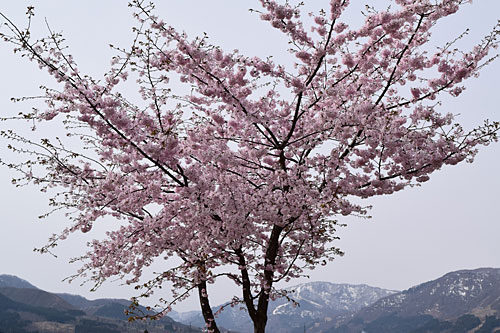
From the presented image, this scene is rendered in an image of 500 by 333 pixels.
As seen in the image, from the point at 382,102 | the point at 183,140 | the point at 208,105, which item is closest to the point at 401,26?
the point at 382,102

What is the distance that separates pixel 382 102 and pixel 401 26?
2.01 m

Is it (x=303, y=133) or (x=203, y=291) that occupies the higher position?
(x=303, y=133)

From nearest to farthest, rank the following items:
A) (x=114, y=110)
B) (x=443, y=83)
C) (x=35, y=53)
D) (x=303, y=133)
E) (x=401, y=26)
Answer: (x=35, y=53), (x=114, y=110), (x=401, y=26), (x=443, y=83), (x=303, y=133)

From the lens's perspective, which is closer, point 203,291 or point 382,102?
point 382,102

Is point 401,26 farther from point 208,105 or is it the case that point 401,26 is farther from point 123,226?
point 123,226

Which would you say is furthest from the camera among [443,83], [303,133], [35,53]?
[303,133]

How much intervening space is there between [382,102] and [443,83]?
1.91 meters

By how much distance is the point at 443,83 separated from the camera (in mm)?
11562

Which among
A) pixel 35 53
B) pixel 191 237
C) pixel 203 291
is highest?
pixel 35 53

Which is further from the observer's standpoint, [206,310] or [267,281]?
[206,310]

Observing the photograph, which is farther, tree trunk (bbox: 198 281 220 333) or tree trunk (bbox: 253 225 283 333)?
tree trunk (bbox: 198 281 220 333)

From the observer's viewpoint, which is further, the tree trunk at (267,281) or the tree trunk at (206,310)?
the tree trunk at (206,310)

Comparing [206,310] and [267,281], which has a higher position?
[267,281]

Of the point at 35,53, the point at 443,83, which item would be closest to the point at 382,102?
the point at 443,83
